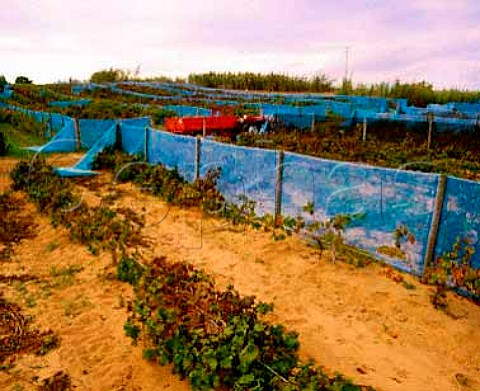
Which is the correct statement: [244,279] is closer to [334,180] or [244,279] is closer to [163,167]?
[334,180]

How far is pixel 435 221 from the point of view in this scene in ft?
16.9

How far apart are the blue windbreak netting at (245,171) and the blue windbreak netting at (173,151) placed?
1.84 feet

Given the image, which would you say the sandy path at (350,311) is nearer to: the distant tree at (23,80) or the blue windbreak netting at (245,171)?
the blue windbreak netting at (245,171)

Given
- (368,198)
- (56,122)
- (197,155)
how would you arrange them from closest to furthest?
(368,198) < (197,155) < (56,122)

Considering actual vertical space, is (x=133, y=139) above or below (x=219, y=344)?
above

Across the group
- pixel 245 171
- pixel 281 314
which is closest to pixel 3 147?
pixel 245 171

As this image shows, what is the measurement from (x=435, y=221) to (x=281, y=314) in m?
2.17

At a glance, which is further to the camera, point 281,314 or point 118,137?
point 118,137

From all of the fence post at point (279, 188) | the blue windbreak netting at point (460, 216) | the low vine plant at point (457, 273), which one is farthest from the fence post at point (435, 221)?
the fence post at point (279, 188)

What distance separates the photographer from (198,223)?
24.5 ft

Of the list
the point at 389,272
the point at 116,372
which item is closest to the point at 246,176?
the point at 389,272

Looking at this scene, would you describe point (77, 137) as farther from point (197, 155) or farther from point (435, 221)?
point (435, 221)

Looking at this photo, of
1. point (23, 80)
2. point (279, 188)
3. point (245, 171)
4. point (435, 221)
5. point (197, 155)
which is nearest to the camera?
point (435, 221)

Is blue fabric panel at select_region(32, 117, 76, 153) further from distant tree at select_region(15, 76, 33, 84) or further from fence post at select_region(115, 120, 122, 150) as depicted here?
distant tree at select_region(15, 76, 33, 84)
